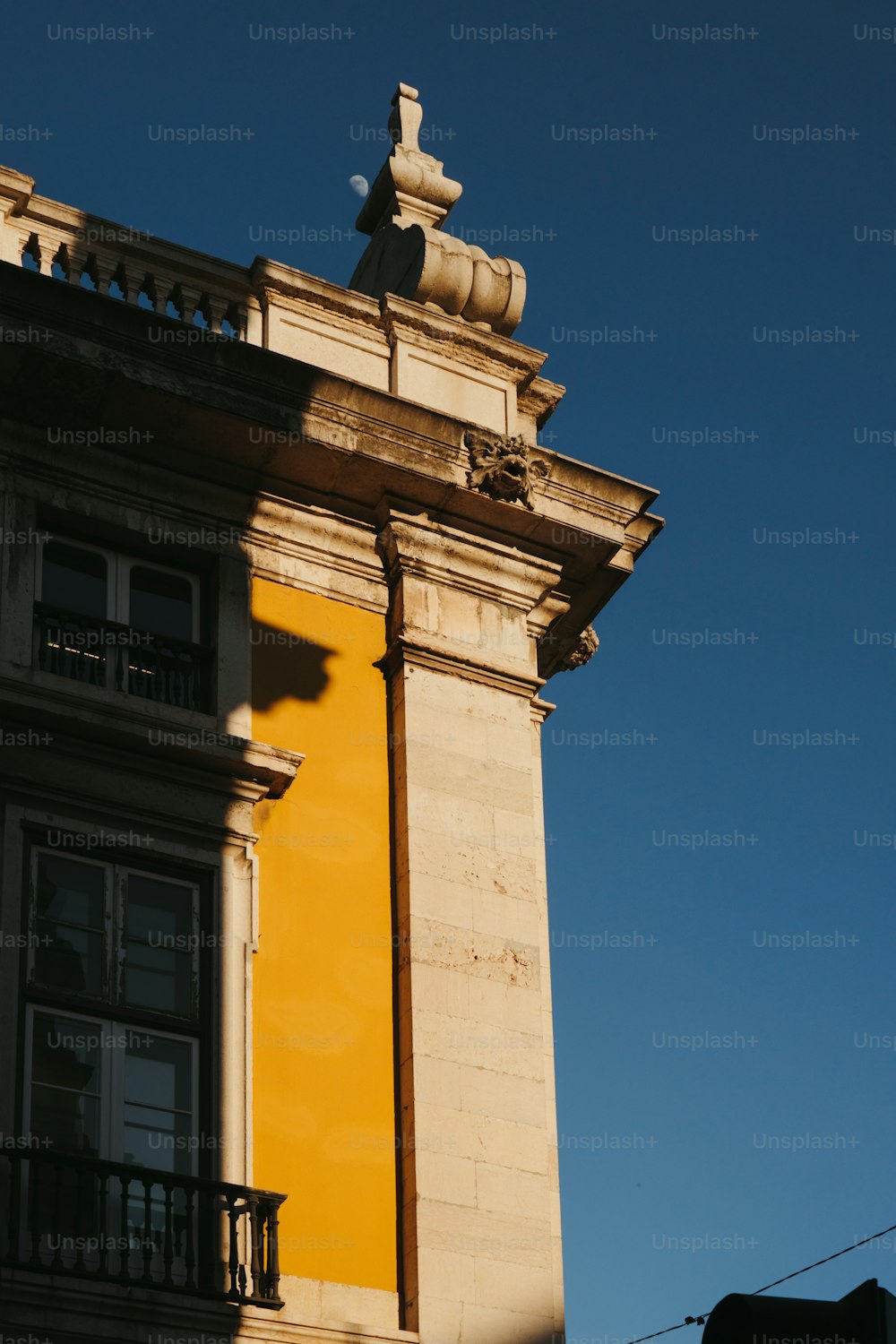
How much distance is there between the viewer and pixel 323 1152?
11102 millimetres

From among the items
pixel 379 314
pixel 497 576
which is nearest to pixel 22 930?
pixel 497 576

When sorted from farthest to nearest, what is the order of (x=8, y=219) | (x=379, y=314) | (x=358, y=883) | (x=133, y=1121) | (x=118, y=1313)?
(x=379, y=314) → (x=8, y=219) → (x=358, y=883) → (x=133, y=1121) → (x=118, y=1313)

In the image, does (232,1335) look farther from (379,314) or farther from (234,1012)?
(379,314)

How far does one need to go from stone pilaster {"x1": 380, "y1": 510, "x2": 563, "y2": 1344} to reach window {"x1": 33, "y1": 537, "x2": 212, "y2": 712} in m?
1.54

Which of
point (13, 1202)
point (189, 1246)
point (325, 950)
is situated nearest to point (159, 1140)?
point (189, 1246)

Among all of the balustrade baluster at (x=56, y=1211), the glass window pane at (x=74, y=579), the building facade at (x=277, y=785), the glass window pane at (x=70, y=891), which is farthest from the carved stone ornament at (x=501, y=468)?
the balustrade baluster at (x=56, y=1211)

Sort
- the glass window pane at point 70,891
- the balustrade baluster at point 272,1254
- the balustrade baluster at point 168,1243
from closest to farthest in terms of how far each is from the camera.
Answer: the balustrade baluster at point 168,1243 < the balustrade baluster at point 272,1254 < the glass window pane at point 70,891

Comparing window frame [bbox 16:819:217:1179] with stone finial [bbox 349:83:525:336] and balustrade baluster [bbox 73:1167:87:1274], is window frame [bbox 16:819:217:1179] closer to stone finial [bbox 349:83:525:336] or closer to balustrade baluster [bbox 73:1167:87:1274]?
balustrade baluster [bbox 73:1167:87:1274]

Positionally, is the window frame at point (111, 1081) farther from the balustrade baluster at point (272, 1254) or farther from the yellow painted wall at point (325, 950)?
the balustrade baluster at point (272, 1254)

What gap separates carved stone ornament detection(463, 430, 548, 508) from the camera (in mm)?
13914

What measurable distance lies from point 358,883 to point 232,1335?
329 cm

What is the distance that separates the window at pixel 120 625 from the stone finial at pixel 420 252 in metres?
3.53

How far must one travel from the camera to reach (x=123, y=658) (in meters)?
12.5

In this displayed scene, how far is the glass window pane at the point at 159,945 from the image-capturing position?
1118 cm
